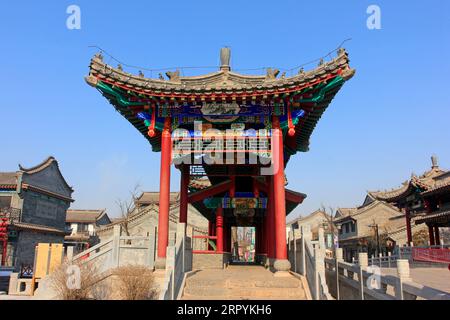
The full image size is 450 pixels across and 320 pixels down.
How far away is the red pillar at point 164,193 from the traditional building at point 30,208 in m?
23.2

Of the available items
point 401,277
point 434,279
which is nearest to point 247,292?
point 401,277

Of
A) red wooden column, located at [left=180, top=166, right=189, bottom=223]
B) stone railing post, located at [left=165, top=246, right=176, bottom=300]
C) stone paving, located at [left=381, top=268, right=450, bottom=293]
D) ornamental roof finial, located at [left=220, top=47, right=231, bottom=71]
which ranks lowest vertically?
stone paving, located at [left=381, top=268, right=450, bottom=293]

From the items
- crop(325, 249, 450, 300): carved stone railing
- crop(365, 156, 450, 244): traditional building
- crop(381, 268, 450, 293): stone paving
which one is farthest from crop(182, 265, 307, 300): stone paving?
crop(365, 156, 450, 244): traditional building

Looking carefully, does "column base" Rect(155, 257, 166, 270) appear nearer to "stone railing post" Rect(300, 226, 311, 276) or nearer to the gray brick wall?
"stone railing post" Rect(300, 226, 311, 276)

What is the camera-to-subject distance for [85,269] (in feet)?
33.6

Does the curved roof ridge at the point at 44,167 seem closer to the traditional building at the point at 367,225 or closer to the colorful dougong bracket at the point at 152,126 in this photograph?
the colorful dougong bracket at the point at 152,126

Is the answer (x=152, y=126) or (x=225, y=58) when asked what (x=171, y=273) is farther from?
(x=225, y=58)

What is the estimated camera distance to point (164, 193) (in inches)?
486

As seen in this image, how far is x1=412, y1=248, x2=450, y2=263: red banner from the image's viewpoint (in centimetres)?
2359

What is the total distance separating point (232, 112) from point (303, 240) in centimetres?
523

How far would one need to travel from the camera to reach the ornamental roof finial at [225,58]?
15.9 metres

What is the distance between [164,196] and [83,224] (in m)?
54.1
